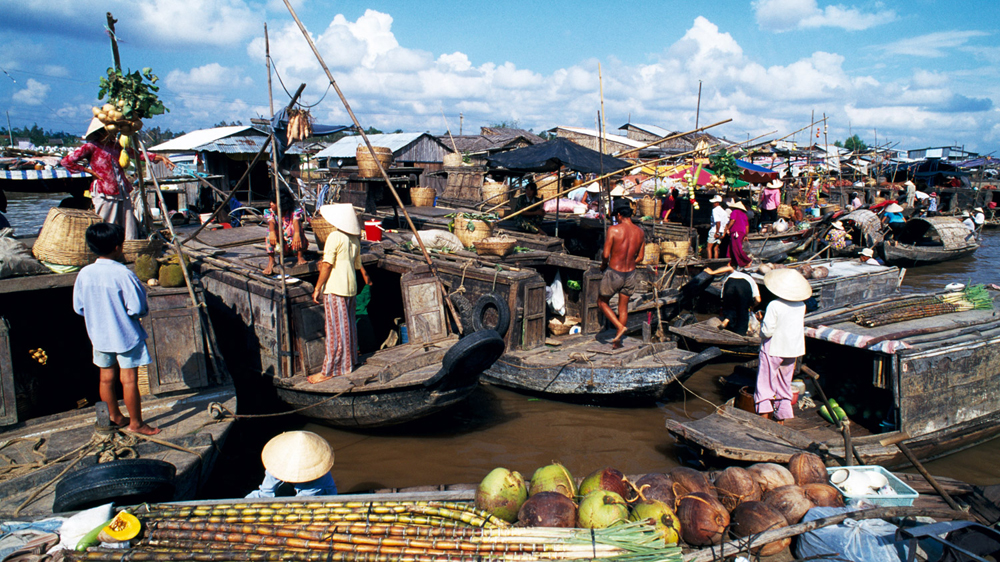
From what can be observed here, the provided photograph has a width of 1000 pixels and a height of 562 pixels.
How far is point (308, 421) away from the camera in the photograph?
22.4 feet

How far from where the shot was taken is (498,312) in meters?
7.03

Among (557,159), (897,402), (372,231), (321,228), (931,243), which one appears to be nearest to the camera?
(897,402)

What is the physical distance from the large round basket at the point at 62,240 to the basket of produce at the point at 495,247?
4.61 m

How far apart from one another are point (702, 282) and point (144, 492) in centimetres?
891

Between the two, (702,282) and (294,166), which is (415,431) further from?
(294,166)

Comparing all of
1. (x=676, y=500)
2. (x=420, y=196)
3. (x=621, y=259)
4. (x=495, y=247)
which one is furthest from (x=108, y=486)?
(x=420, y=196)

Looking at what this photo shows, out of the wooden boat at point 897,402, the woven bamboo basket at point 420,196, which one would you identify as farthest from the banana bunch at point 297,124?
the woven bamboo basket at point 420,196

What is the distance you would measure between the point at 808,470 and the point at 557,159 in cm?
669

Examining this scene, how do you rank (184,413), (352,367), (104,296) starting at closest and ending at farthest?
(104,296) < (184,413) < (352,367)

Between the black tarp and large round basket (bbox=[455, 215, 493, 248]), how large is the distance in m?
1.66

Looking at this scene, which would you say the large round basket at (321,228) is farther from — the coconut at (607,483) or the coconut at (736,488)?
the coconut at (736,488)

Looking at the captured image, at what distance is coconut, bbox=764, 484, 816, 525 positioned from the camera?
12.0ft

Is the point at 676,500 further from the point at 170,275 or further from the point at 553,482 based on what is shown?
the point at 170,275

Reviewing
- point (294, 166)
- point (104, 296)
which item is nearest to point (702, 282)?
point (104, 296)
